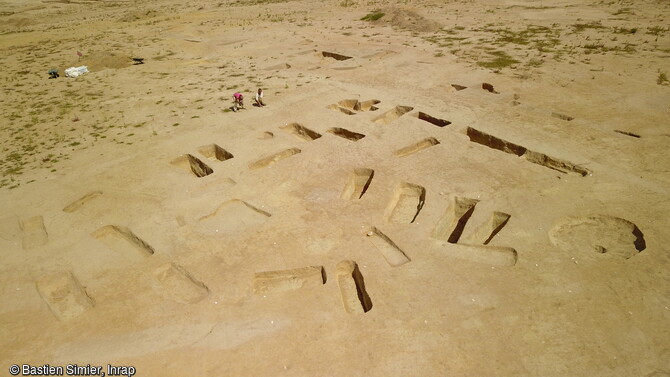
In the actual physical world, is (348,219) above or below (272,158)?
above

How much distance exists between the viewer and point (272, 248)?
22.9 ft

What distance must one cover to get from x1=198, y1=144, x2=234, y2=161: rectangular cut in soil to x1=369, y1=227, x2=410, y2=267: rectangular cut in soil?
17.8ft

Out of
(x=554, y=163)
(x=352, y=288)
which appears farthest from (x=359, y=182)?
(x=554, y=163)

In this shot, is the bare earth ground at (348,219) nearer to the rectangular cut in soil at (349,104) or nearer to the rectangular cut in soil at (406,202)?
the rectangular cut in soil at (406,202)

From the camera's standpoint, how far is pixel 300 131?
11969 millimetres

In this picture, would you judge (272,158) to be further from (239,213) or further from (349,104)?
(349,104)

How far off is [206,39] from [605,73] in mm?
21580

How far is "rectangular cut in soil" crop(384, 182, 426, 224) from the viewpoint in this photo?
8.16m

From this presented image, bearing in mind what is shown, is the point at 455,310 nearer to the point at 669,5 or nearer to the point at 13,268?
the point at 13,268

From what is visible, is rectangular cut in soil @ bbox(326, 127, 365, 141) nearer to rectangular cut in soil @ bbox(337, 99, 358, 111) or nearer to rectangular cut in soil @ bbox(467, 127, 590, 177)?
rectangular cut in soil @ bbox(337, 99, 358, 111)

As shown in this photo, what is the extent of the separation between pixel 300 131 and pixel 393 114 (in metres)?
3.28

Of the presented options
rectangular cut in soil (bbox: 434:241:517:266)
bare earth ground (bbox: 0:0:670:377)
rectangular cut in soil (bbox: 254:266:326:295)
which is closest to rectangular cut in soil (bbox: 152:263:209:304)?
bare earth ground (bbox: 0:0:670:377)

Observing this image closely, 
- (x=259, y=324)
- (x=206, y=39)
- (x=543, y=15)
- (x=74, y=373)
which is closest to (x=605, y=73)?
(x=543, y=15)

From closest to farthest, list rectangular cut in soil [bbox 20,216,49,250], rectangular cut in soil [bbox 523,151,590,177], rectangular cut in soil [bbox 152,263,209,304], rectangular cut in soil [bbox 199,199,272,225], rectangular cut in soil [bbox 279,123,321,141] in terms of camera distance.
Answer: rectangular cut in soil [bbox 152,263,209,304]
rectangular cut in soil [bbox 20,216,49,250]
rectangular cut in soil [bbox 199,199,272,225]
rectangular cut in soil [bbox 523,151,590,177]
rectangular cut in soil [bbox 279,123,321,141]
